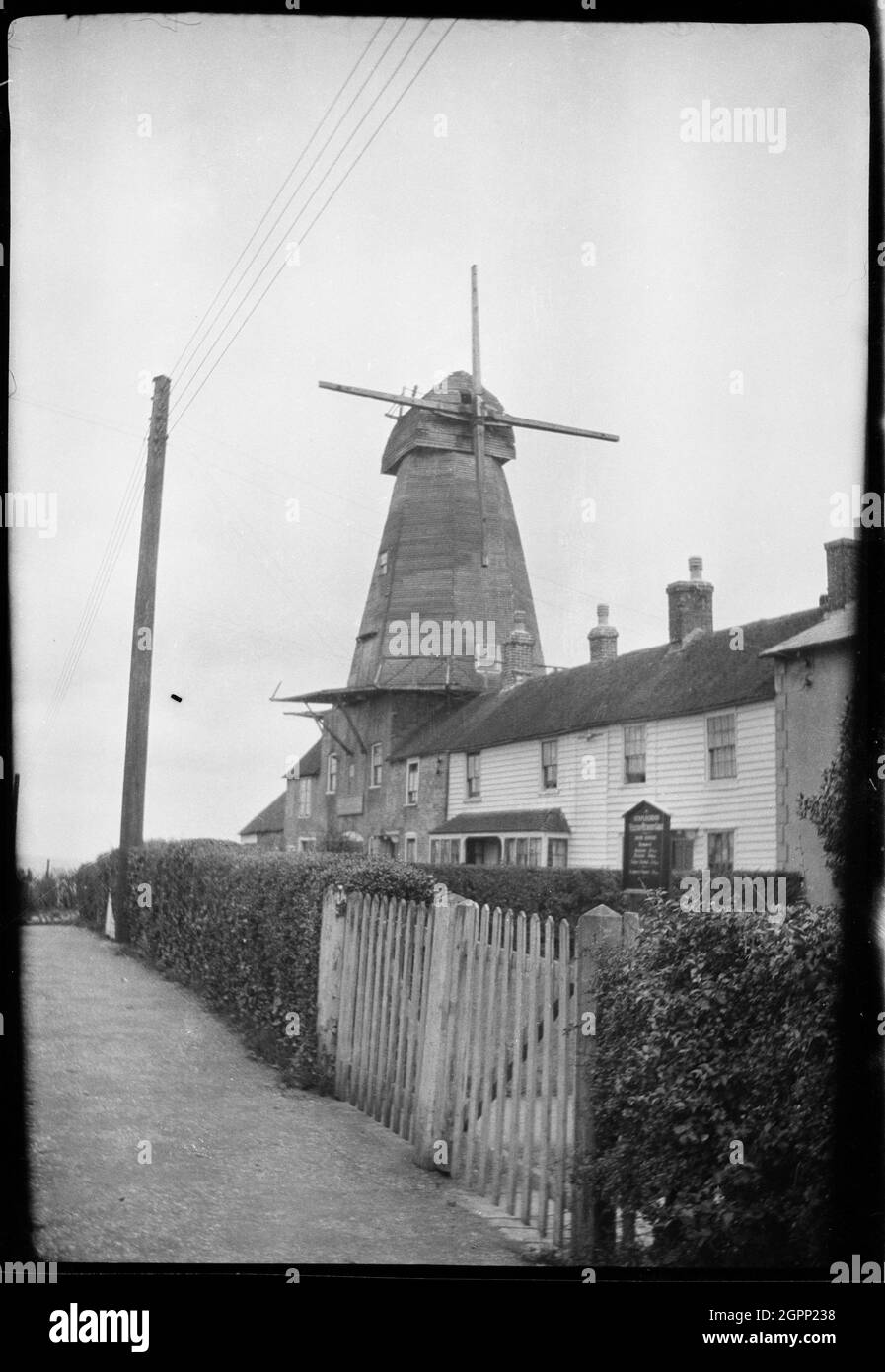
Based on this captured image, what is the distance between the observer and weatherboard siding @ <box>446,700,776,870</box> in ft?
75.8

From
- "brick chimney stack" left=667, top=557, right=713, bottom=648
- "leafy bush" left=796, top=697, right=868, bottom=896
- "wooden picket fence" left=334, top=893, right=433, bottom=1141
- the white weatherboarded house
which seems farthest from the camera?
"brick chimney stack" left=667, top=557, right=713, bottom=648

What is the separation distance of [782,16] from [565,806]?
80.6 feet

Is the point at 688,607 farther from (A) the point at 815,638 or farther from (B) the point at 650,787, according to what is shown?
(A) the point at 815,638

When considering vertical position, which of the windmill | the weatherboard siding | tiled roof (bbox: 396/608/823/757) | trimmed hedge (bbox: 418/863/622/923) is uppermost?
the windmill

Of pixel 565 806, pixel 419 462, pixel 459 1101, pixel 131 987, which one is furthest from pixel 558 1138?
pixel 419 462

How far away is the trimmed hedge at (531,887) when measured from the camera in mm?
22828

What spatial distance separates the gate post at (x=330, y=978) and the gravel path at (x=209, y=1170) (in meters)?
0.35

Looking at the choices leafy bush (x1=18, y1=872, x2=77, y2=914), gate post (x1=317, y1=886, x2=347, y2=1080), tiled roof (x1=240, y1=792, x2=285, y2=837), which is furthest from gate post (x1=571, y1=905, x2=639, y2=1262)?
tiled roof (x1=240, y1=792, x2=285, y2=837)

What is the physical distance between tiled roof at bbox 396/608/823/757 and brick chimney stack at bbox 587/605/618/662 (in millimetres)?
730

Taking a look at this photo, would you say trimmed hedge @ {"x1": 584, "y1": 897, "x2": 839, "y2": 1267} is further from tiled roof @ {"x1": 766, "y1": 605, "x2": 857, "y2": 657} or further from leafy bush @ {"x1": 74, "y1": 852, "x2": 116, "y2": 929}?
leafy bush @ {"x1": 74, "y1": 852, "x2": 116, "y2": 929}

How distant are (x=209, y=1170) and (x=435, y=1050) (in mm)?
1413

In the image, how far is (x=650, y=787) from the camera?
1022 inches
